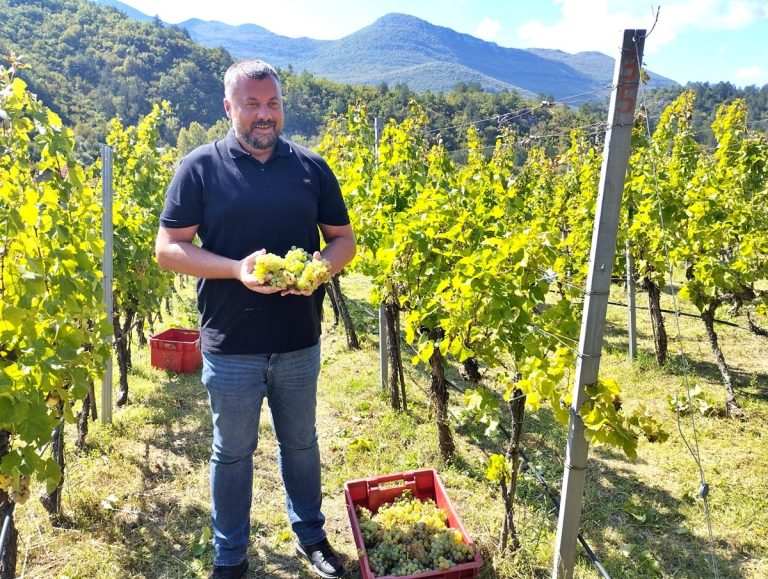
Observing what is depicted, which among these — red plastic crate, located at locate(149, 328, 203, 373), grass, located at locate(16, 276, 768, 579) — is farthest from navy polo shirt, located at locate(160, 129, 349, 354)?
red plastic crate, located at locate(149, 328, 203, 373)

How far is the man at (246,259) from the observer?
2215mm

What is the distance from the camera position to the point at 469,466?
3.81 m

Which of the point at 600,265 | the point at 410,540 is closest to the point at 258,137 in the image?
the point at 600,265

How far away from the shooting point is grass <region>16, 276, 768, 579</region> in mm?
2877

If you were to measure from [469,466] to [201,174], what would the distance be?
2680 millimetres

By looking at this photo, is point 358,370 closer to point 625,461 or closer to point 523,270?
point 625,461

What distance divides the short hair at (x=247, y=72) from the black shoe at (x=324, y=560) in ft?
7.04

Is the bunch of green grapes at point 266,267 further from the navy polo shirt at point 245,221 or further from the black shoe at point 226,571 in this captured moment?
the black shoe at point 226,571

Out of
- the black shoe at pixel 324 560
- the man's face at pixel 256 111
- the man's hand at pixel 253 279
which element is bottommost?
the black shoe at pixel 324 560

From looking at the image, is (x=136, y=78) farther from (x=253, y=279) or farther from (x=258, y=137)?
(x=253, y=279)

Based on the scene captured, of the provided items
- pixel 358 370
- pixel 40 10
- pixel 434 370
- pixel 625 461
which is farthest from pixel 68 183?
pixel 40 10

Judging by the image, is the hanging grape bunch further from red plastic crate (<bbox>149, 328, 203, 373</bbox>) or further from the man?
red plastic crate (<bbox>149, 328, 203, 373</bbox>)

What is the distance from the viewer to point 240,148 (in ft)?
7.50

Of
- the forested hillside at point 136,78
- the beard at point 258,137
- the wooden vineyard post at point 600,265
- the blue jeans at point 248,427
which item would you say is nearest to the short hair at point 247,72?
the beard at point 258,137
